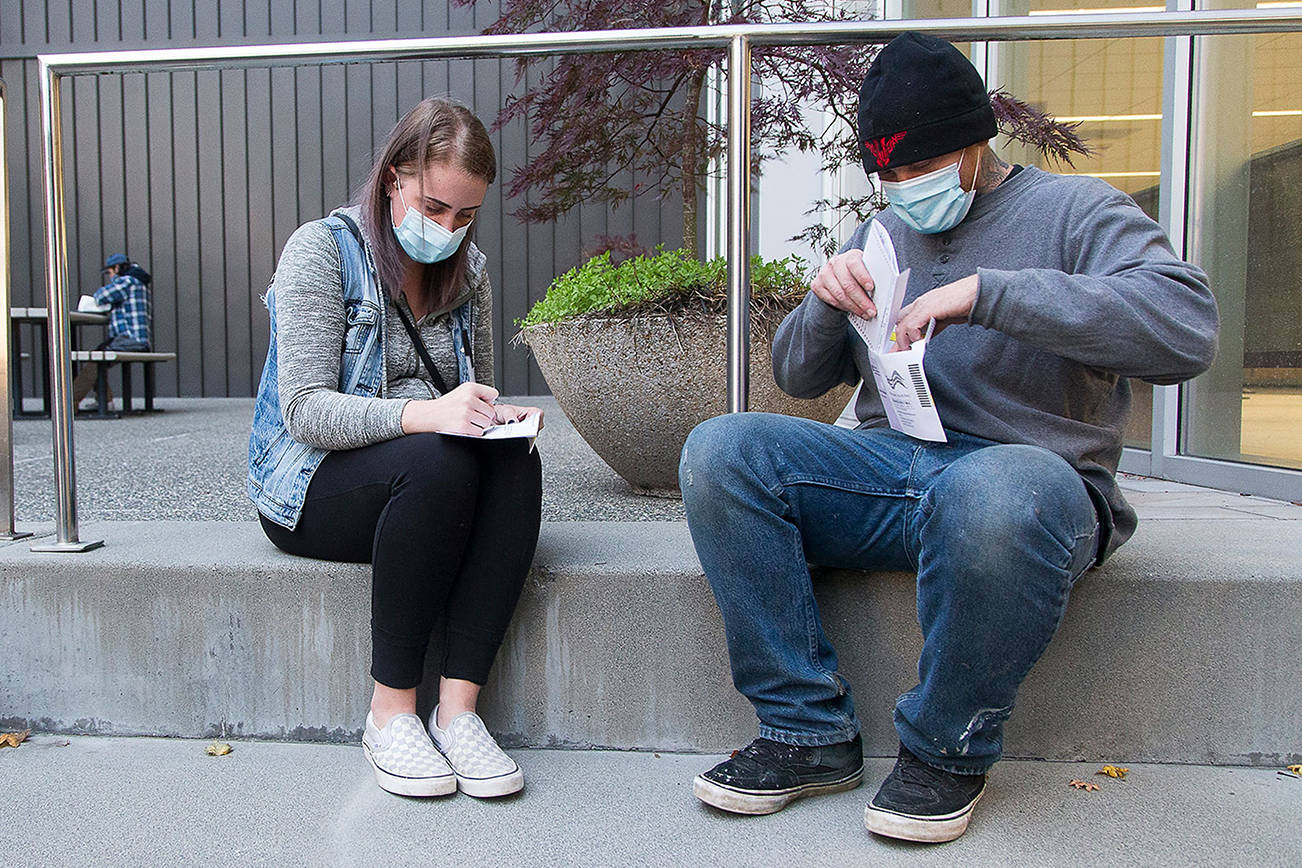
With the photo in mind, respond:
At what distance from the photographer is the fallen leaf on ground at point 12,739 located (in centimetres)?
150

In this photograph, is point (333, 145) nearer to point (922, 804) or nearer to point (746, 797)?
point (746, 797)

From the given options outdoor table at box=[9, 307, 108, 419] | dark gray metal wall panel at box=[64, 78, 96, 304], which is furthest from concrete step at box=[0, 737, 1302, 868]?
dark gray metal wall panel at box=[64, 78, 96, 304]

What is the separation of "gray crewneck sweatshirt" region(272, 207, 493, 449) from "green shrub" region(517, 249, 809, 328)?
2.41 feet

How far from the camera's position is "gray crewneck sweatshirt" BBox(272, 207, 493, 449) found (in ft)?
4.44

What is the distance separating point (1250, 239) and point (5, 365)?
109 inches

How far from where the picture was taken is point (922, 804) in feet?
3.82

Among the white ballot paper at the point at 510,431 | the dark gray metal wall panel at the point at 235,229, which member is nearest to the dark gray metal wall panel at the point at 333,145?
the dark gray metal wall panel at the point at 235,229

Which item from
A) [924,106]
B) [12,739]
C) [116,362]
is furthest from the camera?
[116,362]

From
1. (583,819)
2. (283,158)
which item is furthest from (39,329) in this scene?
(583,819)

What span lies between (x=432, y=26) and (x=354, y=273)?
5.99 m

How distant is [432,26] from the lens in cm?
676

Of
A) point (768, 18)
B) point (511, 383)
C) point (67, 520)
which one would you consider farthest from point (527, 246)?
point (67, 520)

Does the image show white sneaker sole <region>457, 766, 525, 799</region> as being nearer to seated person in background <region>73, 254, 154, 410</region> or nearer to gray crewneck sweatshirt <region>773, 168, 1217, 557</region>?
gray crewneck sweatshirt <region>773, 168, 1217, 557</region>

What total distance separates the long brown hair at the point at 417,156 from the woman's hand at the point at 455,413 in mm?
236
